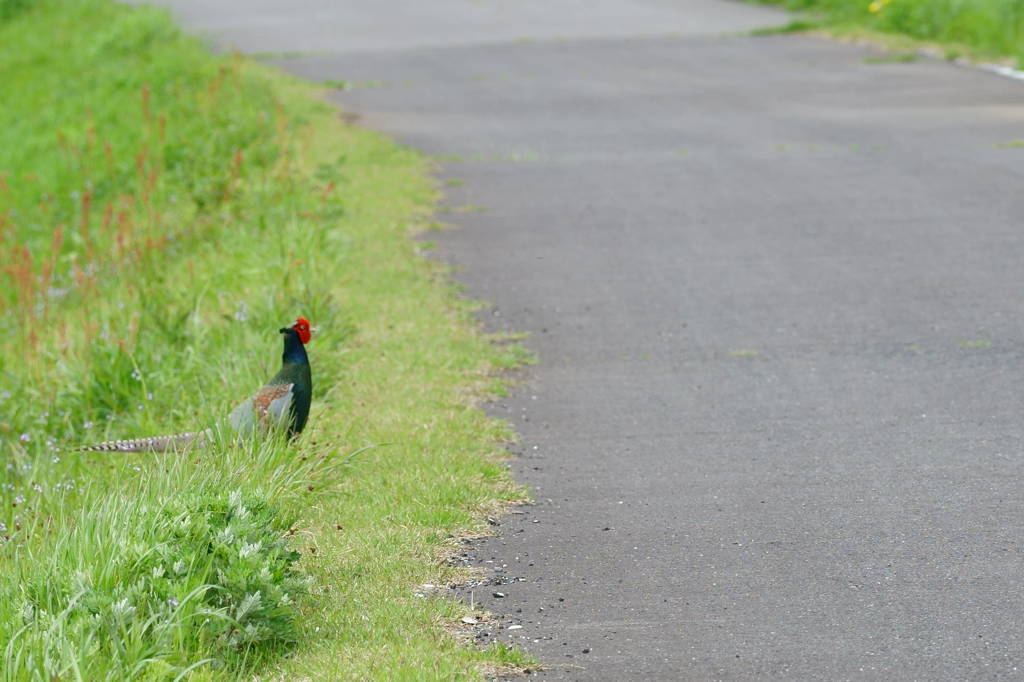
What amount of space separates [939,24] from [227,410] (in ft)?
51.4

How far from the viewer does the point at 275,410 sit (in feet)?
20.8

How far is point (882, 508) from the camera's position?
5.98m

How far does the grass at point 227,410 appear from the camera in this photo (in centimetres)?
461

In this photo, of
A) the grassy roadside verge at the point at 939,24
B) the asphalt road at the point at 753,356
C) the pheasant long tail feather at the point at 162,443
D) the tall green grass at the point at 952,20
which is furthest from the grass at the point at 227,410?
the tall green grass at the point at 952,20

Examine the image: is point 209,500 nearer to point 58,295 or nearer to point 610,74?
point 58,295

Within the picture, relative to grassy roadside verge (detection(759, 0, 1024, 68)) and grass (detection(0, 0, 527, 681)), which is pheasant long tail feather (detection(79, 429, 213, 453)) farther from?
grassy roadside verge (detection(759, 0, 1024, 68))

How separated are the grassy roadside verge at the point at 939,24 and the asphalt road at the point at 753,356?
1.46 m

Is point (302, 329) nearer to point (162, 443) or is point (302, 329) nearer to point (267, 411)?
point (267, 411)

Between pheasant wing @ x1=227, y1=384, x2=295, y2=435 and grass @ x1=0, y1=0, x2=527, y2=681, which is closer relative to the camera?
grass @ x1=0, y1=0, x2=527, y2=681

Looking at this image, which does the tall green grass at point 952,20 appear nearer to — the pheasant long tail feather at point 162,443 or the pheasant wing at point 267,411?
the pheasant wing at point 267,411

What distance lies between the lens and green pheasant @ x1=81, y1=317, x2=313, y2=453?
633 cm

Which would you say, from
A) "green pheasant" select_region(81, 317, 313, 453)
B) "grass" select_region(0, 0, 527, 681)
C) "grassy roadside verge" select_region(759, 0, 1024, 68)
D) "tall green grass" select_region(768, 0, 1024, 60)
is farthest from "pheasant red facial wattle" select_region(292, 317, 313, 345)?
"tall green grass" select_region(768, 0, 1024, 60)

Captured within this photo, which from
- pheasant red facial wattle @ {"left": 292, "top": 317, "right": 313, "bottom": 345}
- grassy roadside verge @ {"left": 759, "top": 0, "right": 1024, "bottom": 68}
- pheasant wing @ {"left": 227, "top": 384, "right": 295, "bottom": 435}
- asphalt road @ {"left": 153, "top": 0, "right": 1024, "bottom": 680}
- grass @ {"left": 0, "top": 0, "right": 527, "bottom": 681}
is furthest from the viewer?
grassy roadside verge @ {"left": 759, "top": 0, "right": 1024, "bottom": 68}

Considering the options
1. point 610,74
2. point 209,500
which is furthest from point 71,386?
point 610,74
